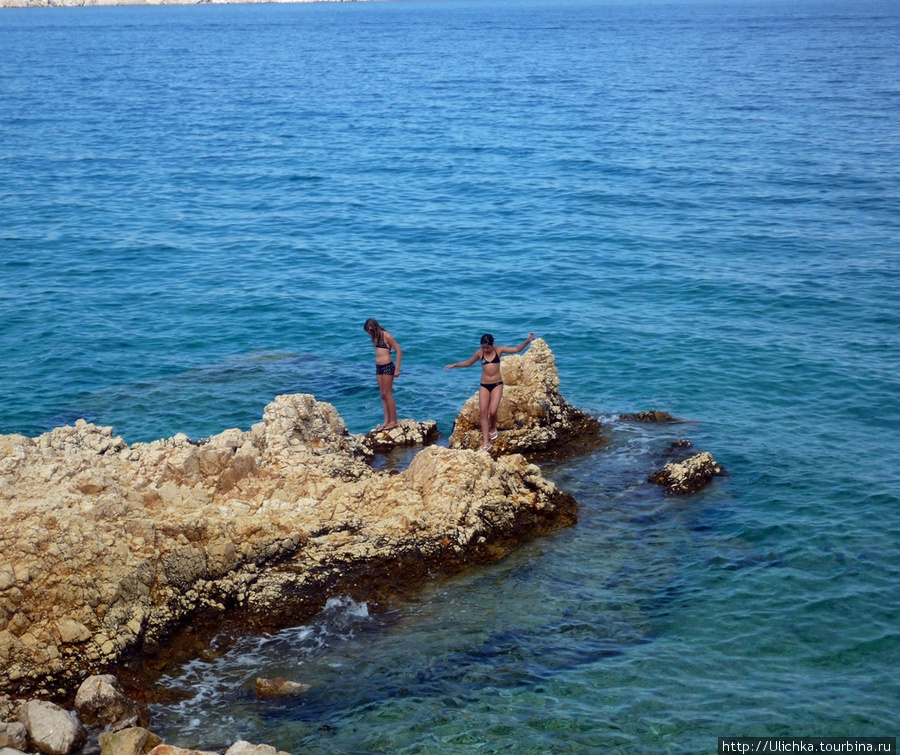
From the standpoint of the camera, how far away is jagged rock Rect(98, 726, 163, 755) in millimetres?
9414

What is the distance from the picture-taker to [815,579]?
13.4 metres

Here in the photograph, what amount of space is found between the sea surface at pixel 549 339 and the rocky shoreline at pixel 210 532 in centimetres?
56

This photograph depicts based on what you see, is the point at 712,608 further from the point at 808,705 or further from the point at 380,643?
the point at 380,643

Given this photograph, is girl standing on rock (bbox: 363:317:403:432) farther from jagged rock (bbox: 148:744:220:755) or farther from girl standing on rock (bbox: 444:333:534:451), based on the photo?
jagged rock (bbox: 148:744:220:755)

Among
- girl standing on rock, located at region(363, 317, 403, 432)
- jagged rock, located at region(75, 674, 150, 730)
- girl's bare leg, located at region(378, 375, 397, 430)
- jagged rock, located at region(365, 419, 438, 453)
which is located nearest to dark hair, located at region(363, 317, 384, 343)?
girl standing on rock, located at region(363, 317, 403, 432)

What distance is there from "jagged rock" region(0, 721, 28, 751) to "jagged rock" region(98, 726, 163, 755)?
85 centimetres

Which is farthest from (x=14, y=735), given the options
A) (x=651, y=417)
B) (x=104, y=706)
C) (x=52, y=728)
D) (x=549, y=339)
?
(x=549, y=339)

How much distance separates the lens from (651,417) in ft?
61.1

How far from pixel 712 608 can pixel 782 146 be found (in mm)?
36821

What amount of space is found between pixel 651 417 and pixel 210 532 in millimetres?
9586

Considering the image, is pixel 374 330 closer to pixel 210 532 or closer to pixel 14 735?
pixel 210 532

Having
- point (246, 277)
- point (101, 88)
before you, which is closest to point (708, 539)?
point (246, 277)

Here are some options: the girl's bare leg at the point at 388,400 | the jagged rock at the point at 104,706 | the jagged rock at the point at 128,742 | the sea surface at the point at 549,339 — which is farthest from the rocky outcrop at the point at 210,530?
the girl's bare leg at the point at 388,400

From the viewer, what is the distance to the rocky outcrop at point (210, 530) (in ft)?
36.5
